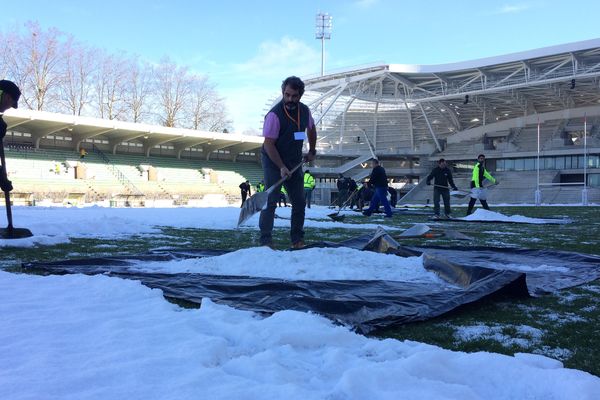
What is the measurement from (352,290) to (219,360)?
153 cm

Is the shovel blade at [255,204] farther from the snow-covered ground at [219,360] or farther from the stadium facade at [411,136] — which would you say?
the stadium facade at [411,136]

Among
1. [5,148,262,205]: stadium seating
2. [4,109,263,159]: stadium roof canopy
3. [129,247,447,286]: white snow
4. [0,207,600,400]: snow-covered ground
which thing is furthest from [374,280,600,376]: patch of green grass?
[4,109,263,159]: stadium roof canopy

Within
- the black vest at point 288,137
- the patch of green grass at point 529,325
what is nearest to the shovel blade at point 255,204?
the black vest at point 288,137

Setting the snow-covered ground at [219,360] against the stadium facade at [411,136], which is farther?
the stadium facade at [411,136]

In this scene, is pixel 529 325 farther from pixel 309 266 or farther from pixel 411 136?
pixel 411 136

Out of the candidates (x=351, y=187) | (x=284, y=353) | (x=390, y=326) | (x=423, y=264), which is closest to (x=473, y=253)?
(x=423, y=264)

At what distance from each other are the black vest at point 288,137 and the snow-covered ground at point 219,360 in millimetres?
3096

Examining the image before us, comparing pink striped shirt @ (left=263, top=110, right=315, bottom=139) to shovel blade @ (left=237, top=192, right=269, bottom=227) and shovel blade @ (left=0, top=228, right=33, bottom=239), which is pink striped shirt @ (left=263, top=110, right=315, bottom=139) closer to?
shovel blade @ (left=237, top=192, right=269, bottom=227)

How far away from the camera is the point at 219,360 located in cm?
178

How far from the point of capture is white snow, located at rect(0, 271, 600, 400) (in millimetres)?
1469

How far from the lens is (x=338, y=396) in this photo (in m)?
1.46

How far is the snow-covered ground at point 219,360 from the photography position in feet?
4.83

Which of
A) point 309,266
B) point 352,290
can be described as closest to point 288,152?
point 309,266

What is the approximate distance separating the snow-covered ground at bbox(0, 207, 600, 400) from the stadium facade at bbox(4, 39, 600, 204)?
32394 mm
